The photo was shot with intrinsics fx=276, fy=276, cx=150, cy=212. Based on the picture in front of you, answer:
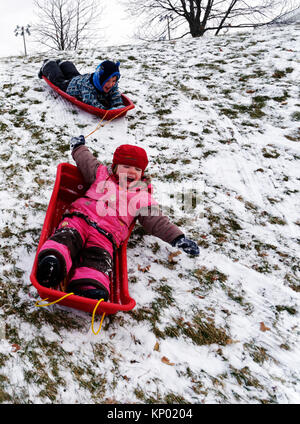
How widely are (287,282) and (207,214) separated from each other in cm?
87

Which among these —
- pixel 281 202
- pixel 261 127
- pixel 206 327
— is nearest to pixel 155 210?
pixel 206 327

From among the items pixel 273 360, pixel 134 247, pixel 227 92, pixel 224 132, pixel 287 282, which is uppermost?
pixel 227 92

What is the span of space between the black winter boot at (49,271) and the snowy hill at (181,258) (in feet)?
0.86

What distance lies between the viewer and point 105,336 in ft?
5.30

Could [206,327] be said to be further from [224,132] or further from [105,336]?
[224,132]

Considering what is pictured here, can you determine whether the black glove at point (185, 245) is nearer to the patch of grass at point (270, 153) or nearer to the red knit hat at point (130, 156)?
the red knit hat at point (130, 156)

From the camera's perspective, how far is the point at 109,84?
11.5ft

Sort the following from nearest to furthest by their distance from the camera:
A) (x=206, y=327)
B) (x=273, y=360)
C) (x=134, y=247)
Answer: (x=273, y=360)
(x=206, y=327)
(x=134, y=247)

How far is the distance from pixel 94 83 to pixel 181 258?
8.55 ft

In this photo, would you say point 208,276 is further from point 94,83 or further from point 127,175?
point 94,83

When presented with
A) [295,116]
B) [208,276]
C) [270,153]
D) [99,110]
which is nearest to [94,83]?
[99,110]

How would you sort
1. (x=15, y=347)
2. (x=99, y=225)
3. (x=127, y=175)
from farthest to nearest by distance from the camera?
(x=127, y=175) < (x=99, y=225) < (x=15, y=347)

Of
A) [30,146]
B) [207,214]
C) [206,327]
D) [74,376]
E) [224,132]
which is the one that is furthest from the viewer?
[224,132]

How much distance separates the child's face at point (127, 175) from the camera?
2.33 metres
